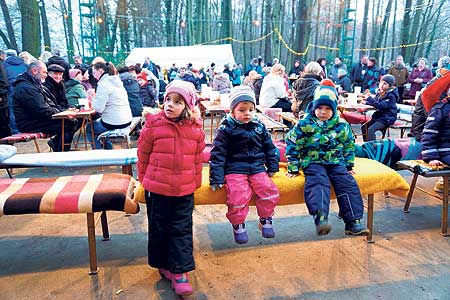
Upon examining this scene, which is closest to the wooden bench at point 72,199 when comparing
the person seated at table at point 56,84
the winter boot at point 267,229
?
the winter boot at point 267,229

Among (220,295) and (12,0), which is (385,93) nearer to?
(220,295)

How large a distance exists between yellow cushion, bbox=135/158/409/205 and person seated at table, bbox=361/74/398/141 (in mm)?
2634

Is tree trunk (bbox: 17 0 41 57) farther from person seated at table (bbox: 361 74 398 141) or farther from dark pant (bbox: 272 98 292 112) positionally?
person seated at table (bbox: 361 74 398 141)

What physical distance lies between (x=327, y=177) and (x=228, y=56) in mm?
14000

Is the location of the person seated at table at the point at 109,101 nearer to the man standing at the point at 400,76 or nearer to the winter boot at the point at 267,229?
the winter boot at the point at 267,229

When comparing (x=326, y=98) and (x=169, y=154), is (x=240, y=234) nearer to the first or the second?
(x=169, y=154)

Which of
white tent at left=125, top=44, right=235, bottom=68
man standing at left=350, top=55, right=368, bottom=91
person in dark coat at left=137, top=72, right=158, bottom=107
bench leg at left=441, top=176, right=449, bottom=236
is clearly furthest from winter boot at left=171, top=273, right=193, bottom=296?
white tent at left=125, top=44, right=235, bottom=68

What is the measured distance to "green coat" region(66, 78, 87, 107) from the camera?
676cm

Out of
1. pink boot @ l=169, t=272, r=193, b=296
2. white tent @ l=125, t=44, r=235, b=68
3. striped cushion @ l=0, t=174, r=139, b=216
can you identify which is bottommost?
pink boot @ l=169, t=272, r=193, b=296

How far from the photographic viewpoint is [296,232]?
3320 millimetres

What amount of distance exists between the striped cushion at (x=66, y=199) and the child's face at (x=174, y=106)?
2.25 ft

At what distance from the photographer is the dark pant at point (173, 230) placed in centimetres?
240

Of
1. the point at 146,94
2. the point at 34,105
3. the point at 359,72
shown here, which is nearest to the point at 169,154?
the point at 34,105

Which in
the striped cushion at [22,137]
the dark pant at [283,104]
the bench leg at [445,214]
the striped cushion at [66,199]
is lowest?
the bench leg at [445,214]
